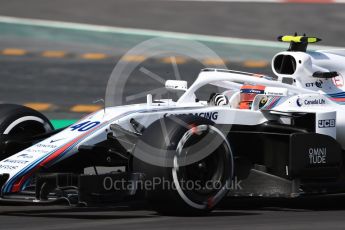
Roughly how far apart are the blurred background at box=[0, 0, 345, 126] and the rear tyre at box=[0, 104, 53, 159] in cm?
544

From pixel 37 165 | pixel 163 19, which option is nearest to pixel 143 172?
pixel 37 165

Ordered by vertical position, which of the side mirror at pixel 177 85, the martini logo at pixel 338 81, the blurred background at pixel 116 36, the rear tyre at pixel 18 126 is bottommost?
the rear tyre at pixel 18 126

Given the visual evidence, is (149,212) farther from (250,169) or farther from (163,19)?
(163,19)

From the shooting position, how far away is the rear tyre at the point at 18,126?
426 inches

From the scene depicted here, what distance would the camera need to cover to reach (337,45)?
2148 centimetres

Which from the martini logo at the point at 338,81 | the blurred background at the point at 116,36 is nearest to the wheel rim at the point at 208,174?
the martini logo at the point at 338,81

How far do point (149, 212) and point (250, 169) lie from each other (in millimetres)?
1285

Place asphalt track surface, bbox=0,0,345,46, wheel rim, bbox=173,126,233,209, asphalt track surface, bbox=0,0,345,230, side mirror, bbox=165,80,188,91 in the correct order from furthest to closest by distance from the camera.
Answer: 1. asphalt track surface, bbox=0,0,345,46
2. side mirror, bbox=165,80,188,91
3. wheel rim, bbox=173,126,233,209
4. asphalt track surface, bbox=0,0,345,230

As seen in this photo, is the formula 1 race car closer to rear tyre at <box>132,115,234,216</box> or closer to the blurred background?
rear tyre at <box>132,115,234,216</box>

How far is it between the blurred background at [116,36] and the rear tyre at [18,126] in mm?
5439

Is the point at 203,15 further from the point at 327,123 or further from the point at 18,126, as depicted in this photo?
the point at 327,123

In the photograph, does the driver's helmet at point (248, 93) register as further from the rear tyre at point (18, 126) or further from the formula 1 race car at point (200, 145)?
the rear tyre at point (18, 126)

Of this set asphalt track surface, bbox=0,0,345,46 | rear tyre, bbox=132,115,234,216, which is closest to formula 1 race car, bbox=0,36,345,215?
rear tyre, bbox=132,115,234,216

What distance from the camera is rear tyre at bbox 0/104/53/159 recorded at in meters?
10.8
